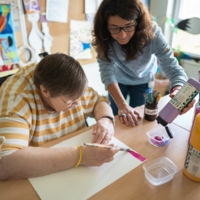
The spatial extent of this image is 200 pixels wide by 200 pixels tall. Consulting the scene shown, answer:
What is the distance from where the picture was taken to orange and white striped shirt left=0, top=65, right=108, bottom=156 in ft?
2.50

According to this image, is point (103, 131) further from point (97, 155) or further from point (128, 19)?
point (128, 19)

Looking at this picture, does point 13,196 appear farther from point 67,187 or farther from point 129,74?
point 129,74

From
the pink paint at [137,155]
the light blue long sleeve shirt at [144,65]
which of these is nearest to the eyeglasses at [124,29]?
the light blue long sleeve shirt at [144,65]

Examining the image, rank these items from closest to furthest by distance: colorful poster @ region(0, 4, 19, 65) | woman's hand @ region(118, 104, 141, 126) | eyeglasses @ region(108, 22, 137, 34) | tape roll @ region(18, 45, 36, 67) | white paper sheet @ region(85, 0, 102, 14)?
woman's hand @ region(118, 104, 141, 126) < eyeglasses @ region(108, 22, 137, 34) < colorful poster @ region(0, 4, 19, 65) < tape roll @ region(18, 45, 36, 67) < white paper sheet @ region(85, 0, 102, 14)

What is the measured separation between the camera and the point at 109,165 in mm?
790

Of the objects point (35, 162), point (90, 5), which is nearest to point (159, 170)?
point (35, 162)

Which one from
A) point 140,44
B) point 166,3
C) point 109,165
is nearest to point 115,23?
point 140,44

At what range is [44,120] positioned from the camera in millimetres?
933

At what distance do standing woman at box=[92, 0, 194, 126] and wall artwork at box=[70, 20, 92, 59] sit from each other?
0.83 metres

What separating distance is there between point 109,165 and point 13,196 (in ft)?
1.12

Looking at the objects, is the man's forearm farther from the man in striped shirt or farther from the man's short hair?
the man's short hair

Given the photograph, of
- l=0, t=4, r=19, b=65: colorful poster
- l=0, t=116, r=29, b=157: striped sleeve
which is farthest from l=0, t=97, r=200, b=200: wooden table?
l=0, t=4, r=19, b=65: colorful poster

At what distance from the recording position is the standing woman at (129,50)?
113 centimetres

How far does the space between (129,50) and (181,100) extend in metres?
0.58
